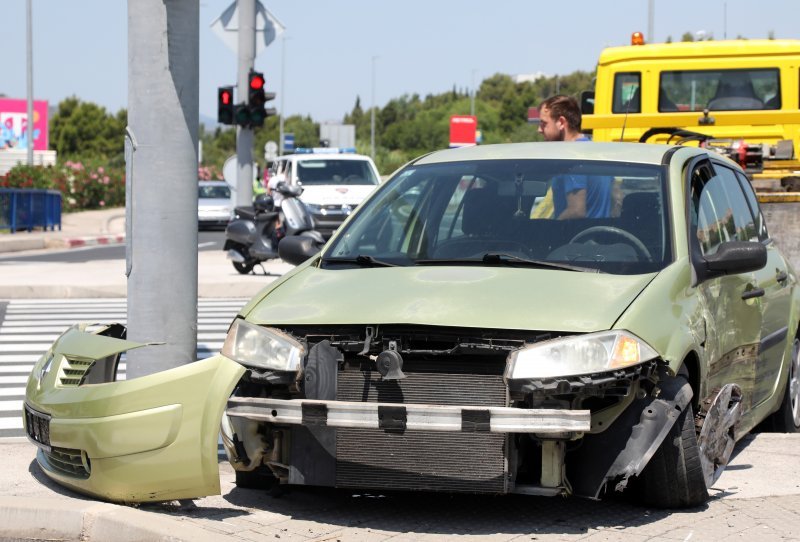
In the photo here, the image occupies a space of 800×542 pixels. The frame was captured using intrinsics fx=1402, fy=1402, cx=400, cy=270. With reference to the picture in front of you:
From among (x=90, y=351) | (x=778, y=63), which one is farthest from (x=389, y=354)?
(x=778, y=63)

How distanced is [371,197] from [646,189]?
1.34m

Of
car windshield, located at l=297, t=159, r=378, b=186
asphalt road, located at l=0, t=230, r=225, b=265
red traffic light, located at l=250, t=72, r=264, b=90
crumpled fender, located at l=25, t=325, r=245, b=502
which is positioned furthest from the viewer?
car windshield, located at l=297, t=159, r=378, b=186

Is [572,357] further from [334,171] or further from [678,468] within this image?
[334,171]

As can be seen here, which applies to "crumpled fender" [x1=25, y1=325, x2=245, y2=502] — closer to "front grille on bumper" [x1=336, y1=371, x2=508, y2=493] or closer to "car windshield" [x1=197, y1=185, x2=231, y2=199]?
"front grille on bumper" [x1=336, y1=371, x2=508, y2=493]

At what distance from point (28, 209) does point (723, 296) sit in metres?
31.3

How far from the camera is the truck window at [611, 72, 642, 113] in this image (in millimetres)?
15945

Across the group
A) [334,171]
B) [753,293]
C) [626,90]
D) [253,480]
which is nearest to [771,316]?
[753,293]

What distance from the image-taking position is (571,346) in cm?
508

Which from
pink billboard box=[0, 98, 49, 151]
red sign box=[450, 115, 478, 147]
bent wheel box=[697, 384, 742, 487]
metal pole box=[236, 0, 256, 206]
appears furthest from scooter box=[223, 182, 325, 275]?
pink billboard box=[0, 98, 49, 151]

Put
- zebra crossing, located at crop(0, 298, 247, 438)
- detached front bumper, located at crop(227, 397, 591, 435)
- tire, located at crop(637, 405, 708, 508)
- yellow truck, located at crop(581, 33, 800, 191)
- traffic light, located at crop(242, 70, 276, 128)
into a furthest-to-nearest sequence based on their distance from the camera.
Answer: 1. traffic light, located at crop(242, 70, 276, 128)
2. yellow truck, located at crop(581, 33, 800, 191)
3. zebra crossing, located at crop(0, 298, 247, 438)
4. tire, located at crop(637, 405, 708, 508)
5. detached front bumper, located at crop(227, 397, 591, 435)

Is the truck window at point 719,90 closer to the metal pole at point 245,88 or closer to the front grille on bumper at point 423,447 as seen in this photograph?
Result: the metal pole at point 245,88

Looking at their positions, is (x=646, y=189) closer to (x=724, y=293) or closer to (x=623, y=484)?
(x=724, y=293)

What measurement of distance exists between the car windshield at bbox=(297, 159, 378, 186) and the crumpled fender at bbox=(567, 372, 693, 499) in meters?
22.3

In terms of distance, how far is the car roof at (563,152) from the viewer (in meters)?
6.61
